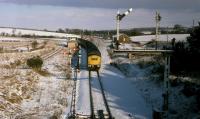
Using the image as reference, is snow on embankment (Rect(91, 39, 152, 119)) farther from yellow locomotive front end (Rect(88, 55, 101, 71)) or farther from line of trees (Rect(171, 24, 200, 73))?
line of trees (Rect(171, 24, 200, 73))

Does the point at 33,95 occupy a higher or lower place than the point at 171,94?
lower

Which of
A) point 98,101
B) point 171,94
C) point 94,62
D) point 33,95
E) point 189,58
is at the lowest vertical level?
point 98,101

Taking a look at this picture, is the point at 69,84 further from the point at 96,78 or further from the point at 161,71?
the point at 161,71

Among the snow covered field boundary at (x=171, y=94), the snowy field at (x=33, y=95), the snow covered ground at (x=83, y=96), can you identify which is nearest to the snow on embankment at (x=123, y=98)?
the snow covered field boundary at (x=171, y=94)

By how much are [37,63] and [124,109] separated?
25.1m

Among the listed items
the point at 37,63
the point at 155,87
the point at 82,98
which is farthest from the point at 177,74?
the point at 37,63

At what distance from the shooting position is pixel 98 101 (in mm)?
31094

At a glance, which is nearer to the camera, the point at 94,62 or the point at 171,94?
the point at 171,94

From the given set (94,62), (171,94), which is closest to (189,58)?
(171,94)

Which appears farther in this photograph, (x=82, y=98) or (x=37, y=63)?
(x=37, y=63)

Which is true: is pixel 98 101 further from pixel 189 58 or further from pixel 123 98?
pixel 189 58

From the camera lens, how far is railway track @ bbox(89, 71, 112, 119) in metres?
26.0

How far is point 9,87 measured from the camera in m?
32.7

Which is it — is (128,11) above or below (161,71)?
above
